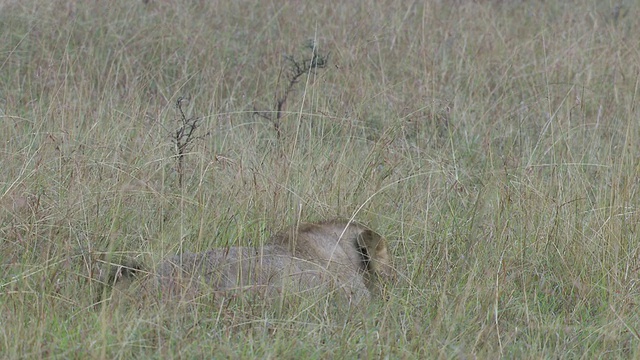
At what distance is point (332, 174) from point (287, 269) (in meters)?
1.29

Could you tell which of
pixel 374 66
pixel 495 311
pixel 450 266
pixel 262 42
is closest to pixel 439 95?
pixel 374 66

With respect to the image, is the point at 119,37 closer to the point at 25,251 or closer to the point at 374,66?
the point at 374,66

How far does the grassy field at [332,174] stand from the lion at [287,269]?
0.07 meters

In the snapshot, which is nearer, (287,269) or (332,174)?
(287,269)

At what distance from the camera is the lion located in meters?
3.25

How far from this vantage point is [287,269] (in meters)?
3.37

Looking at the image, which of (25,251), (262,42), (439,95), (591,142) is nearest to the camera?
(25,251)

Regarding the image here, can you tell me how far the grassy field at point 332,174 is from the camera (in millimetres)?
3145

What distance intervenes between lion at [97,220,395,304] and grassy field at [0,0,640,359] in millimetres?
68

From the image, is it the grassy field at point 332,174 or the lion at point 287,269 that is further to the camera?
the lion at point 287,269

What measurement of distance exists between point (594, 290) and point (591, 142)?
6.29ft

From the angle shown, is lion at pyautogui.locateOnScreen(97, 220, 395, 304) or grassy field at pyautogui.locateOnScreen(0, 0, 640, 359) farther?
lion at pyautogui.locateOnScreen(97, 220, 395, 304)

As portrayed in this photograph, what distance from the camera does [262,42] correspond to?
23.2 feet

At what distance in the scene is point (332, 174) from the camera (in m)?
4.62
